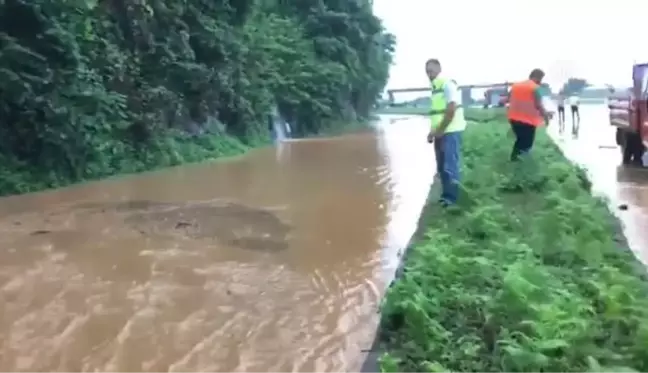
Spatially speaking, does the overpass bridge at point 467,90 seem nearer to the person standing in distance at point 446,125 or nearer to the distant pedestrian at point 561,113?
the distant pedestrian at point 561,113

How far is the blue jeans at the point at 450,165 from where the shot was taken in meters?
8.79

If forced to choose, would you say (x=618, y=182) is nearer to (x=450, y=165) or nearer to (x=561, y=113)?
(x=450, y=165)

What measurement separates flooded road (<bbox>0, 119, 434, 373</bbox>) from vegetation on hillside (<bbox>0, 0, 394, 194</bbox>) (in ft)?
7.79

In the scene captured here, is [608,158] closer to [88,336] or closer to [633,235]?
[633,235]

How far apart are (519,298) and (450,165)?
453 cm

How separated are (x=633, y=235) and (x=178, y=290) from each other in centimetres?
417

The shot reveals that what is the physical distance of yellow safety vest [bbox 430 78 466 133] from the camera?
870cm

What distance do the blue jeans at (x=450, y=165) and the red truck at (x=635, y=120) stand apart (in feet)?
19.6

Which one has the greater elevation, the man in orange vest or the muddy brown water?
the man in orange vest

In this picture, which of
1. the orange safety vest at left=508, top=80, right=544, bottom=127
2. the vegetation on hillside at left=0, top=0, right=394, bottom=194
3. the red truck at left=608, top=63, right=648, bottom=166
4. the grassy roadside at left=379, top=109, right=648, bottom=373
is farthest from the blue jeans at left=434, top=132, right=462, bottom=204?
the vegetation on hillside at left=0, top=0, right=394, bottom=194

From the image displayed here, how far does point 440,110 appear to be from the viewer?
8750 millimetres

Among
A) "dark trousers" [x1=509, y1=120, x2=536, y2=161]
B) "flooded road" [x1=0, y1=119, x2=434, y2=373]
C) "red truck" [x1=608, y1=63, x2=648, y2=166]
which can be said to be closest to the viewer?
"flooded road" [x1=0, y1=119, x2=434, y2=373]

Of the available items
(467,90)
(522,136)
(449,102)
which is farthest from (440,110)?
(467,90)

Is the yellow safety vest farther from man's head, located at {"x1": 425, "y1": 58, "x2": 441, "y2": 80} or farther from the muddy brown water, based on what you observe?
the muddy brown water
